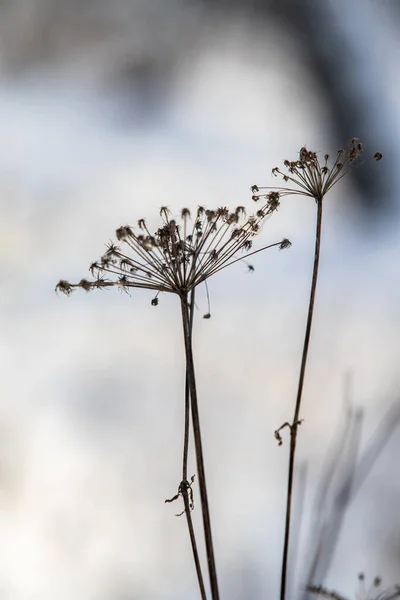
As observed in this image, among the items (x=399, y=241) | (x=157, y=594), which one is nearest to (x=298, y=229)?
(x=399, y=241)

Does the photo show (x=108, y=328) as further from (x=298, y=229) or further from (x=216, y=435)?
(x=298, y=229)

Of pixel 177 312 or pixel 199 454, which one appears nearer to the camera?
pixel 199 454

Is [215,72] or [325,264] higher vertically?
[215,72]

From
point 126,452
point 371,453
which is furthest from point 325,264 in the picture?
point 126,452

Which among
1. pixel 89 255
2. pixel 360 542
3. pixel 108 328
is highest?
pixel 89 255

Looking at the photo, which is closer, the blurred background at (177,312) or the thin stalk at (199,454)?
the thin stalk at (199,454)

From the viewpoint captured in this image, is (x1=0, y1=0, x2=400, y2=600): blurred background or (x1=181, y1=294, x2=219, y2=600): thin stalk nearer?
(x1=181, y1=294, x2=219, y2=600): thin stalk

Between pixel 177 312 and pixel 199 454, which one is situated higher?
pixel 177 312

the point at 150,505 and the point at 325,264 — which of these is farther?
the point at 325,264
